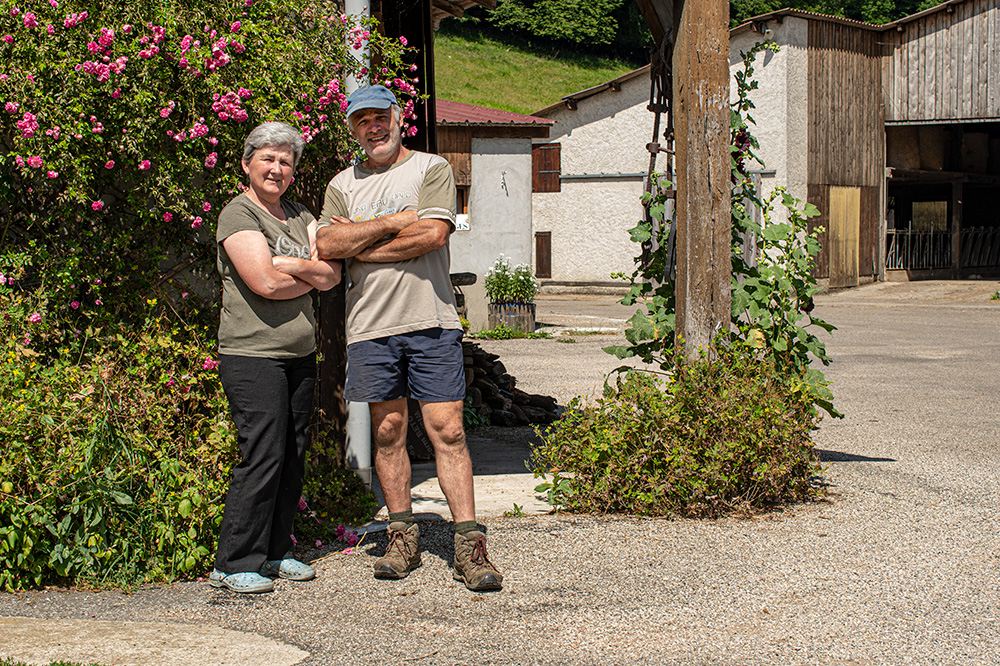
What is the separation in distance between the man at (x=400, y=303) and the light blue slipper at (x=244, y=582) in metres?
0.45

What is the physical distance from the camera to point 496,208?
23109 mm

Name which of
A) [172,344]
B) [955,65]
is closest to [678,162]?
[172,344]

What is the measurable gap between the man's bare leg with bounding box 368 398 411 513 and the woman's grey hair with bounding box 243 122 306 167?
1.10 meters

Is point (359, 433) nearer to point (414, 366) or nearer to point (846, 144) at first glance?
point (414, 366)

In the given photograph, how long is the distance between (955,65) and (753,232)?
856 inches

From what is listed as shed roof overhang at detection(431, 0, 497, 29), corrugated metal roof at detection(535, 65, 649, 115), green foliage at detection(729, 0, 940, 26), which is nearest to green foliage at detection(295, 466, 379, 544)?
shed roof overhang at detection(431, 0, 497, 29)

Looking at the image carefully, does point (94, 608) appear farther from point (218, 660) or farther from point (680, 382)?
point (680, 382)

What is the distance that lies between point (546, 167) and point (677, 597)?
25.4m

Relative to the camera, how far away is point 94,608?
3553 mm

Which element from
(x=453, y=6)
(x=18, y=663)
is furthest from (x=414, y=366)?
(x=453, y=6)

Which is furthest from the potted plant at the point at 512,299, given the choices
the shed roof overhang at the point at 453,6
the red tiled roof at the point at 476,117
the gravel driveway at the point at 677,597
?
the gravel driveway at the point at 677,597

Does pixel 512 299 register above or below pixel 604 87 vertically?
below

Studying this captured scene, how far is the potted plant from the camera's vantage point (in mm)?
16188

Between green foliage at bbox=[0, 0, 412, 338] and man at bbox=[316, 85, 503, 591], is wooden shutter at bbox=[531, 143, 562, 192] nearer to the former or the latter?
green foliage at bbox=[0, 0, 412, 338]
